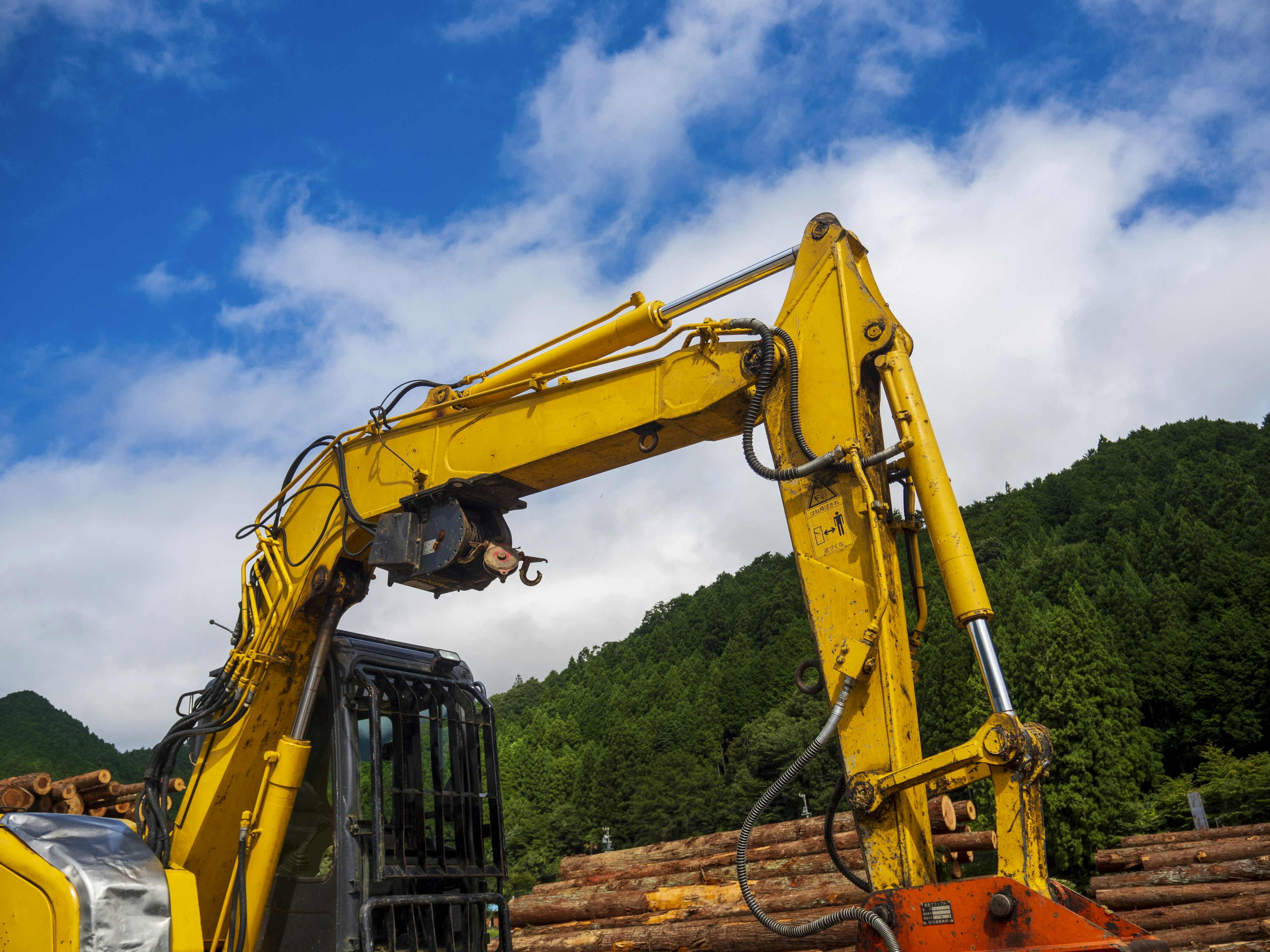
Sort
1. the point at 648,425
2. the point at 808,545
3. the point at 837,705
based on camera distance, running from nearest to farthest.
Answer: the point at 837,705
the point at 808,545
the point at 648,425

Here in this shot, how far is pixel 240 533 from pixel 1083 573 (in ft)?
203

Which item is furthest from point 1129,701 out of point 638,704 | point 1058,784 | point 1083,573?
point 638,704

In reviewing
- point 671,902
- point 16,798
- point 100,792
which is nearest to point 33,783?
point 16,798

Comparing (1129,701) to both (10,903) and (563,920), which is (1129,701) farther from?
(10,903)

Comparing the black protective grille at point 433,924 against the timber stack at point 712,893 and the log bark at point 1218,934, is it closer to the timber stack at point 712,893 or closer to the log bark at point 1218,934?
the timber stack at point 712,893

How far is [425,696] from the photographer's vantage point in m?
6.32

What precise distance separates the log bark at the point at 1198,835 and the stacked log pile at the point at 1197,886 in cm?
1

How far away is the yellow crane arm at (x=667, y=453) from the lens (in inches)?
158

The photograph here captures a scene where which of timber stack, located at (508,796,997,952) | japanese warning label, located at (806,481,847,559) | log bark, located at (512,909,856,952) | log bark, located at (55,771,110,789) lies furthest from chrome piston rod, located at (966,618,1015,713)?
log bark, located at (55,771,110,789)

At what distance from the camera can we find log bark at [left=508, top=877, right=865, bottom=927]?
7172 mm

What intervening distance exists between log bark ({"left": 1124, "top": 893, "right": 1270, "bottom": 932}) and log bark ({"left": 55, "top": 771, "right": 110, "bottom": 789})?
9.40m

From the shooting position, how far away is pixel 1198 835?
11109mm

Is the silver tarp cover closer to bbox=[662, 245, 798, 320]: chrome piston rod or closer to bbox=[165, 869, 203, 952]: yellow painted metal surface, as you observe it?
bbox=[165, 869, 203, 952]: yellow painted metal surface

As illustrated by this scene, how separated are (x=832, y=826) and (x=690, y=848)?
4.73m
